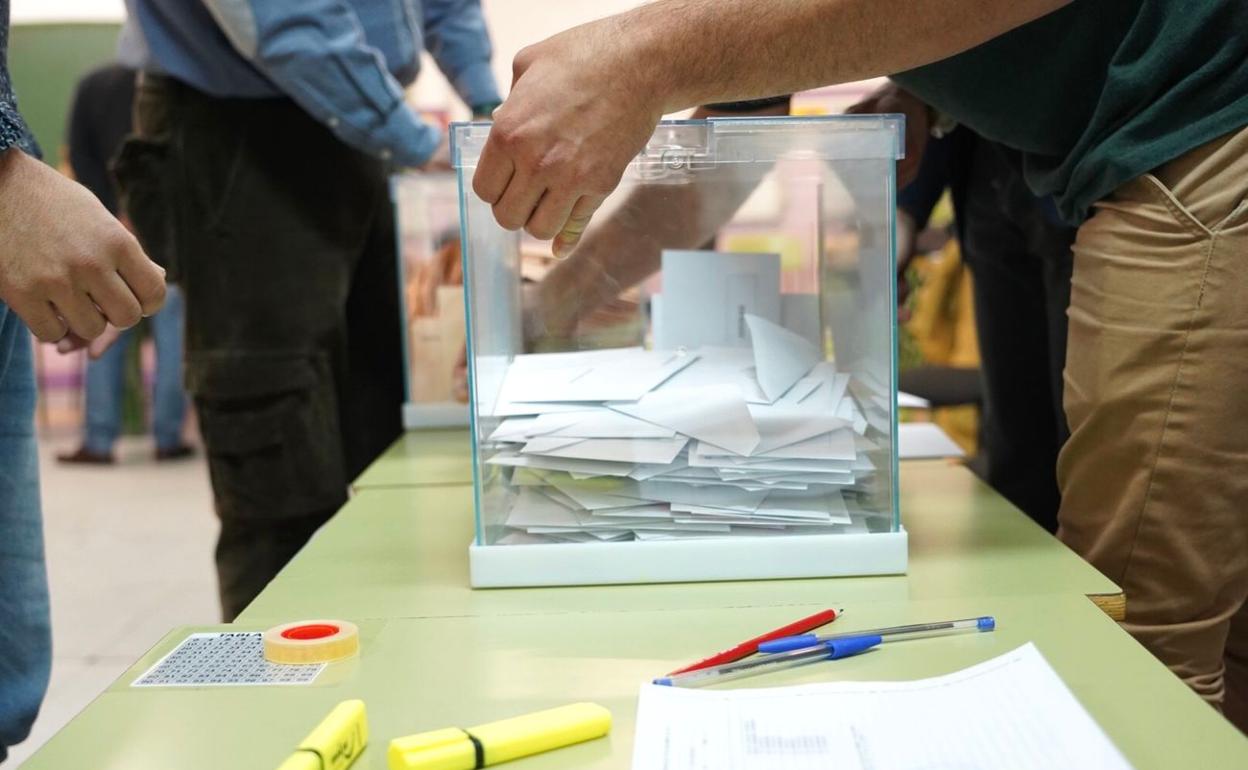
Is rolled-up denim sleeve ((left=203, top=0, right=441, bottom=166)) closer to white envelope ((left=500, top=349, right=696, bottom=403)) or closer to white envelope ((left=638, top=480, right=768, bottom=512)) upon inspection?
white envelope ((left=500, top=349, right=696, bottom=403))

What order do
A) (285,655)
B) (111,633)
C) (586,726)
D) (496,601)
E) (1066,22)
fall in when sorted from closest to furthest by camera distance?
(586,726) < (285,655) < (496,601) < (1066,22) < (111,633)

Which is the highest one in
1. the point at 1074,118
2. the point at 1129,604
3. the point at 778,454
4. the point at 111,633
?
the point at 1074,118

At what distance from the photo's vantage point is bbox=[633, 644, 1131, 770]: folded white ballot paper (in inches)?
22.8

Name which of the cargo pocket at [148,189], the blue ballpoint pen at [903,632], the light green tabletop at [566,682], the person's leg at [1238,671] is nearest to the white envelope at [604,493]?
the light green tabletop at [566,682]

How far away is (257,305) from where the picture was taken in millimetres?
1643

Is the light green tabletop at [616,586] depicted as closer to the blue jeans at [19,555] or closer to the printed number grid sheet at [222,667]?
the printed number grid sheet at [222,667]

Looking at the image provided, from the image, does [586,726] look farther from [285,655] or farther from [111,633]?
[111,633]

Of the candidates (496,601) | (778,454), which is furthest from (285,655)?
(778,454)

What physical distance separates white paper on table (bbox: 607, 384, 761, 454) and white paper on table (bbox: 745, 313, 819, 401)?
39mm

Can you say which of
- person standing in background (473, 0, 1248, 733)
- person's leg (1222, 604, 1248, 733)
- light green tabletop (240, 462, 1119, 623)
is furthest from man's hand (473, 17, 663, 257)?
person's leg (1222, 604, 1248, 733)

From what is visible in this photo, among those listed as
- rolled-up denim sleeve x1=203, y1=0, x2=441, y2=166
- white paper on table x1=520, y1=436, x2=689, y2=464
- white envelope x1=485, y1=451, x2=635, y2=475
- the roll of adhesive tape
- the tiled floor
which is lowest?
the tiled floor

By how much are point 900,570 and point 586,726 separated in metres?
0.38

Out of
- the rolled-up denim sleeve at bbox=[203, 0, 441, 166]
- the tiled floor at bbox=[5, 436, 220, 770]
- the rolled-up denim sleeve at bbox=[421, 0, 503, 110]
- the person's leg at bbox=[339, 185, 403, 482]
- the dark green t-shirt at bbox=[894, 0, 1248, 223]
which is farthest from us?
the tiled floor at bbox=[5, 436, 220, 770]

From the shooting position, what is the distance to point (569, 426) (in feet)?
3.14
